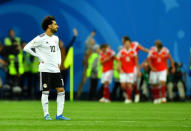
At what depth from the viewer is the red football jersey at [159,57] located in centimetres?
2181

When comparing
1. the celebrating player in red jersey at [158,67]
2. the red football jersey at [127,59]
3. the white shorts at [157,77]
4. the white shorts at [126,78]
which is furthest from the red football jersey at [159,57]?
the white shorts at [126,78]

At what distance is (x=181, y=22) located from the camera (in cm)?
2358

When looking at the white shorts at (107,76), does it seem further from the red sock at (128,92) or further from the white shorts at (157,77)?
the white shorts at (157,77)

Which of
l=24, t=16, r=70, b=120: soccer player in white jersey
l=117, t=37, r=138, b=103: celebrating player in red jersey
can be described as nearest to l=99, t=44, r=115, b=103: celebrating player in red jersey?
l=117, t=37, r=138, b=103: celebrating player in red jersey

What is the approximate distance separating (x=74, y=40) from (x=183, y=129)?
1294cm

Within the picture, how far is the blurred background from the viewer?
23.6m

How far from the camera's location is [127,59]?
862 inches

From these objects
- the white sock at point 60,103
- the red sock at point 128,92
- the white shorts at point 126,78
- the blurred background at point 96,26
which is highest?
the blurred background at point 96,26

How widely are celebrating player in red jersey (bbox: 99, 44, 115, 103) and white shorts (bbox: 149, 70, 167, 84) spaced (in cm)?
157

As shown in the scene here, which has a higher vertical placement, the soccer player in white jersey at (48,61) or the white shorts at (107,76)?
the white shorts at (107,76)

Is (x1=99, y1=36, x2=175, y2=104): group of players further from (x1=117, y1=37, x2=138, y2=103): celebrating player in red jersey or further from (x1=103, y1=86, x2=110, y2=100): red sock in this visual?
(x1=103, y1=86, x2=110, y2=100): red sock

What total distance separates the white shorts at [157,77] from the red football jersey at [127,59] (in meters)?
0.79

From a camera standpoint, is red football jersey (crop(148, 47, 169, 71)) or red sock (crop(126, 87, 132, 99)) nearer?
red football jersey (crop(148, 47, 169, 71))

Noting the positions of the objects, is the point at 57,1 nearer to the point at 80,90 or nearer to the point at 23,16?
the point at 23,16
